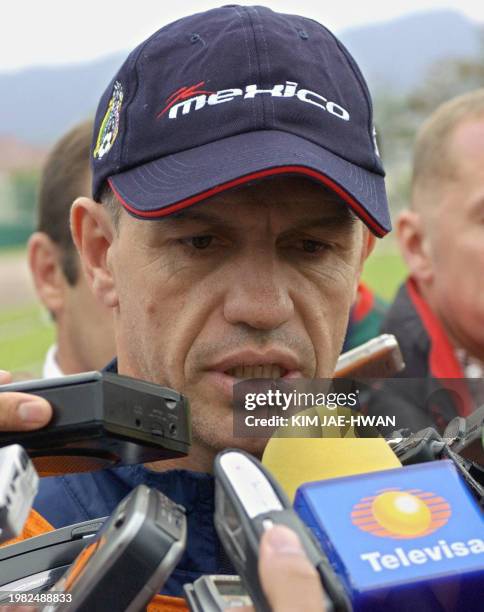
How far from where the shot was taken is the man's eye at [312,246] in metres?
1.51

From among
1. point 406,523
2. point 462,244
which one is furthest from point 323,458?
point 462,244

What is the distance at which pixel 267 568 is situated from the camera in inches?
31.3

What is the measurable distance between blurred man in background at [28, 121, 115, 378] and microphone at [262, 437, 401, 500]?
1959mm

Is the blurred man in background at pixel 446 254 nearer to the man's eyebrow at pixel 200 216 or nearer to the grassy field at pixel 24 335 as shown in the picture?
the man's eyebrow at pixel 200 216

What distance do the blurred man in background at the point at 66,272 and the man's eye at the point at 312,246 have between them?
1591 mm

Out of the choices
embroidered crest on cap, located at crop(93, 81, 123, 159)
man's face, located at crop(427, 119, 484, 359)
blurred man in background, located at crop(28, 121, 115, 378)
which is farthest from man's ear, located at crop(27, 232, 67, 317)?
embroidered crest on cap, located at crop(93, 81, 123, 159)

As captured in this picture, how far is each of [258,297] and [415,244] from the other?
184 cm

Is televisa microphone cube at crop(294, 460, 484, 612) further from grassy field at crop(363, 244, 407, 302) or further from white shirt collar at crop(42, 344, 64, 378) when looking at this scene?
grassy field at crop(363, 244, 407, 302)

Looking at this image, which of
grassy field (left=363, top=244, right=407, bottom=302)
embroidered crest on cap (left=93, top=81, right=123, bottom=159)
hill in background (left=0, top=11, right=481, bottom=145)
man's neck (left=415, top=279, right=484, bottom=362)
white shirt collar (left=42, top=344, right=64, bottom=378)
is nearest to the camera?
embroidered crest on cap (left=93, top=81, right=123, bottom=159)

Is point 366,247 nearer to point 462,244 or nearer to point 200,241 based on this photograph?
point 200,241

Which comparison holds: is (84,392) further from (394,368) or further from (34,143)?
(34,143)

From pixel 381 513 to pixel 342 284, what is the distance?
0.67 metres

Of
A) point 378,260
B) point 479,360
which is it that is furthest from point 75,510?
point 378,260

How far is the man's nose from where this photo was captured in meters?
1.36
